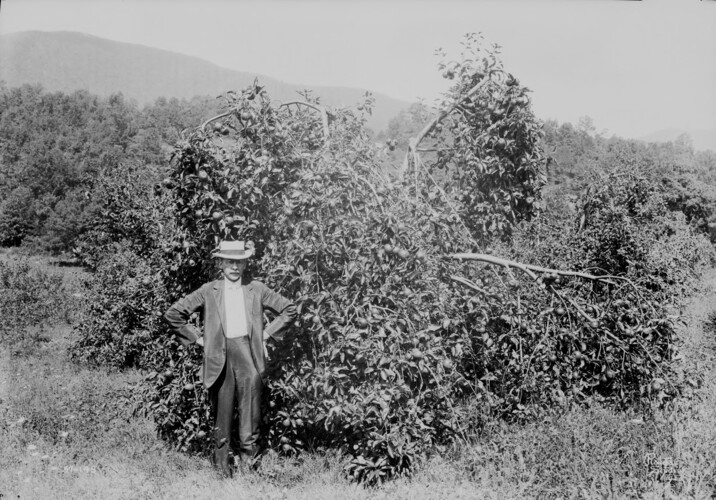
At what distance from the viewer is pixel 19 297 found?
37.0ft

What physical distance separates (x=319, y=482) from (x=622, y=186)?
4.31 metres

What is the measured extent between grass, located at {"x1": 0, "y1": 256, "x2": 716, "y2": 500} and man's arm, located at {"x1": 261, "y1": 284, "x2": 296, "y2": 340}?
1.07 metres

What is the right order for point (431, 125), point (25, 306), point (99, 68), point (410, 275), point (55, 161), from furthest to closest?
point (99, 68), point (55, 161), point (25, 306), point (431, 125), point (410, 275)

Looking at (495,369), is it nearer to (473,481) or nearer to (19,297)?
(473,481)

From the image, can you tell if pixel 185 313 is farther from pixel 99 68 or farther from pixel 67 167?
pixel 99 68

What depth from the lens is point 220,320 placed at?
3.89m

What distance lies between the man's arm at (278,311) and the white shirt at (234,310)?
16 centimetres

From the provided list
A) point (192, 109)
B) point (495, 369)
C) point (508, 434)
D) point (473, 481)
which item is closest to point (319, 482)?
point (473, 481)

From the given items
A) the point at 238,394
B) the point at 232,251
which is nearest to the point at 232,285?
the point at 232,251

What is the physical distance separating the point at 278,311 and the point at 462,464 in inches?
72.5

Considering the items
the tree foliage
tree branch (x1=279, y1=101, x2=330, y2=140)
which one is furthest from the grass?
tree branch (x1=279, y1=101, x2=330, y2=140)

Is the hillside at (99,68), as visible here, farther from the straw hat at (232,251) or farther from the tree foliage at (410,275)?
the straw hat at (232,251)

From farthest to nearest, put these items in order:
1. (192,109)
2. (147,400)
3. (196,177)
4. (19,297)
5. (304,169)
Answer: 1. (192,109)
2. (19,297)
3. (147,400)
4. (304,169)
5. (196,177)

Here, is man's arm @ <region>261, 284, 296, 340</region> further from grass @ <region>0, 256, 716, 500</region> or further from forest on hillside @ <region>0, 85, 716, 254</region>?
forest on hillside @ <region>0, 85, 716, 254</region>
